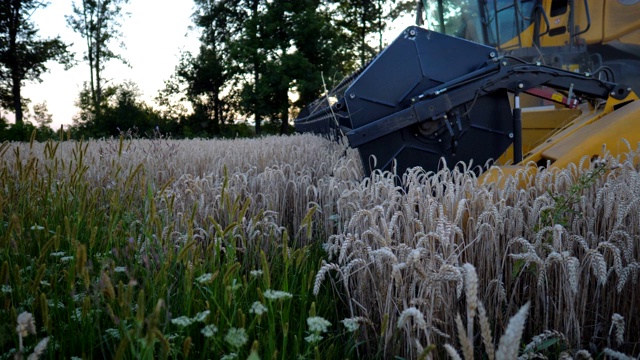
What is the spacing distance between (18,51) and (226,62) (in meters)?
9.53

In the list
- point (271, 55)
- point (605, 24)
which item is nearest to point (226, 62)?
Answer: point (271, 55)

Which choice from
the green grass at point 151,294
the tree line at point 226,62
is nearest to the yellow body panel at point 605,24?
the green grass at point 151,294

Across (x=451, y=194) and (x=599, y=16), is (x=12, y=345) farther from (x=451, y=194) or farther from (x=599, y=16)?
(x=599, y=16)

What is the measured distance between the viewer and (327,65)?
27.4 meters

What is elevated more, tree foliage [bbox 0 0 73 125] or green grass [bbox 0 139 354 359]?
tree foliage [bbox 0 0 73 125]

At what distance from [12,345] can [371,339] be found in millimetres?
1262

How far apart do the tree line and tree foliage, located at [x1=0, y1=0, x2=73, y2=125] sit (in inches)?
1.6

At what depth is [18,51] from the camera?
23203mm

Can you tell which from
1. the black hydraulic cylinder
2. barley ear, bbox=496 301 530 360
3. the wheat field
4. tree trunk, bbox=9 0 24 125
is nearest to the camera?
barley ear, bbox=496 301 530 360

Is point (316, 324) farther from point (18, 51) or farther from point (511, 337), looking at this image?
point (18, 51)

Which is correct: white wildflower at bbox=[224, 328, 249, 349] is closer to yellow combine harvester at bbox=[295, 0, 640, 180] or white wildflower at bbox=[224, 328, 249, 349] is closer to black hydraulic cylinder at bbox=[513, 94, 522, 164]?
yellow combine harvester at bbox=[295, 0, 640, 180]

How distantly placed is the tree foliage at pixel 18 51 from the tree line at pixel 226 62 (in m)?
0.04

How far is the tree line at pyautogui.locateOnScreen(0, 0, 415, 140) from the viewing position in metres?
23.4

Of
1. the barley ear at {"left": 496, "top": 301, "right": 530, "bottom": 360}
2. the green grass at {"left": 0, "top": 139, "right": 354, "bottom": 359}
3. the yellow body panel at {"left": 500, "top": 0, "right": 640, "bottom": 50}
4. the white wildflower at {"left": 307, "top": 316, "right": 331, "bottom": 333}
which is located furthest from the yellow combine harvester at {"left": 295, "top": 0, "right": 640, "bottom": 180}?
the barley ear at {"left": 496, "top": 301, "right": 530, "bottom": 360}
